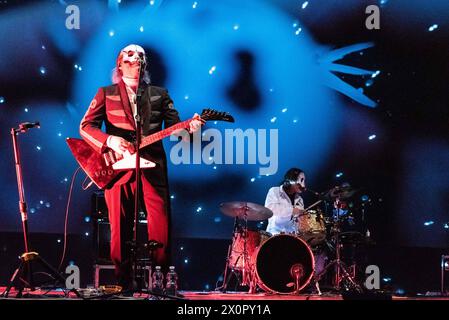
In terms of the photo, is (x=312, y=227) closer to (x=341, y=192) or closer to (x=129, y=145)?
(x=341, y=192)

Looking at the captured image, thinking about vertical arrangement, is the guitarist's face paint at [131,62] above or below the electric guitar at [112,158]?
above

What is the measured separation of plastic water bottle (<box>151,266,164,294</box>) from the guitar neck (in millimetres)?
1089

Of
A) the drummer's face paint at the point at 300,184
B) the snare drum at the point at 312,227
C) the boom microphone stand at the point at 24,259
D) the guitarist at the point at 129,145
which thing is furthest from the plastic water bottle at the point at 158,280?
the drummer's face paint at the point at 300,184

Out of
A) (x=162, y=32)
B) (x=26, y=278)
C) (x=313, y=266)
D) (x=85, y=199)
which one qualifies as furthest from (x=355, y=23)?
(x=26, y=278)

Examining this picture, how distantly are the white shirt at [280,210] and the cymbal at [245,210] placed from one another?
337 mm

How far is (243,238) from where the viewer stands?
8047 millimetres

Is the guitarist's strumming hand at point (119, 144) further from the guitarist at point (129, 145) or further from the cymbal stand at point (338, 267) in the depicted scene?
the cymbal stand at point (338, 267)

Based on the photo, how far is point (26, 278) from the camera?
6.41 meters

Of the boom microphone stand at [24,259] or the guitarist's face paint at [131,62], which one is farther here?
the guitarist's face paint at [131,62]

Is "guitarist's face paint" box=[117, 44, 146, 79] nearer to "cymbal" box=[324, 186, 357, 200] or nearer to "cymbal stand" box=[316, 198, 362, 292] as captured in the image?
"cymbal" box=[324, 186, 357, 200]

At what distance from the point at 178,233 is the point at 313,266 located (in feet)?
5.96

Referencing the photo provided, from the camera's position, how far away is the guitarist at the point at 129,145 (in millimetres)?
6188

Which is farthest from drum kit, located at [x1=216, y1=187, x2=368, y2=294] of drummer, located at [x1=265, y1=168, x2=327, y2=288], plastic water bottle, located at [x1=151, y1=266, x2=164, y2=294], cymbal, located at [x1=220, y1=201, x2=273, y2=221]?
plastic water bottle, located at [x1=151, y1=266, x2=164, y2=294]

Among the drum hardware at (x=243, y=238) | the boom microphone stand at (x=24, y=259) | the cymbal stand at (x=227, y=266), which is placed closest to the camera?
the boom microphone stand at (x=24, y=259)
